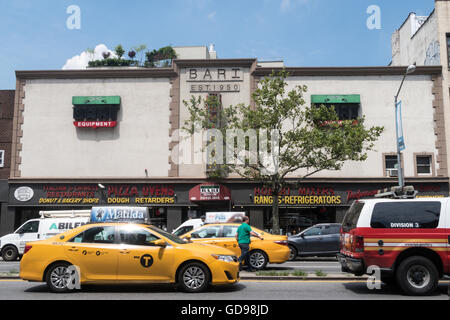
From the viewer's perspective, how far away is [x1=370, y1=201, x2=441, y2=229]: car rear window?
899cm

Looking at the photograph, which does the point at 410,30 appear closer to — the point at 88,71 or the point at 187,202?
the point at 187,202

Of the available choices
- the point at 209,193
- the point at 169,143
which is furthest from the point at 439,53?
the point at 169,143

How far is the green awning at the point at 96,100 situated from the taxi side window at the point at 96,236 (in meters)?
18.3

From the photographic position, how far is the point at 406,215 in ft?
29.8

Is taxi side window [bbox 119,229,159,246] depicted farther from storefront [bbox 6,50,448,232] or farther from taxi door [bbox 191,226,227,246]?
storefront [bbox 6,50,448,232]

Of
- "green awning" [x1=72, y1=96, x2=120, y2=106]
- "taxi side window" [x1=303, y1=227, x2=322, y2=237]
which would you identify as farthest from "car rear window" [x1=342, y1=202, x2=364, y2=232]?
"green awning" [x1=72, y1=96, x2=120, y2=106]

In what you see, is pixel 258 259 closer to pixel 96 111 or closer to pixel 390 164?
pixel 390 164

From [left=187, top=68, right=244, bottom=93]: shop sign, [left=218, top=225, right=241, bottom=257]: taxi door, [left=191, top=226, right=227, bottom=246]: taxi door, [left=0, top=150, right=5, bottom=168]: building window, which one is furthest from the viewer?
[left=0, top=150, right=5, bottom=168]: building window

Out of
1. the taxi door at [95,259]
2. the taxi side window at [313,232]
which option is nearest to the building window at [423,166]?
the taxi side window at [313,232]

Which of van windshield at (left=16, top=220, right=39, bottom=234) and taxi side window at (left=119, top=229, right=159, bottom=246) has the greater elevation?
taxi side window at (left=119, top=229, right=159, bottom=246)

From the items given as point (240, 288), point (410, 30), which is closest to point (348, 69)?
point (410, 30)

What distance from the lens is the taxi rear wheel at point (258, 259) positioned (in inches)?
541

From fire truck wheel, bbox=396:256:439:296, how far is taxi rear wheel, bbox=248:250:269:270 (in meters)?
5.47
